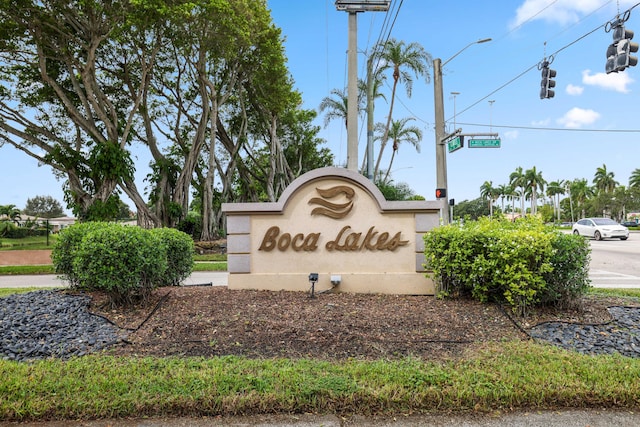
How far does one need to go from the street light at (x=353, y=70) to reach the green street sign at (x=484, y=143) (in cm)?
804

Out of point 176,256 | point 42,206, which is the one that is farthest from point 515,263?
point 42,206

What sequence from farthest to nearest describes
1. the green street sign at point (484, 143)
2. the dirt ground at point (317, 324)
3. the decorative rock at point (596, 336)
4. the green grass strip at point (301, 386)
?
the green street sign at point (484, 143), the decorative rock at point (596, 336), the dirt ground at point (317, 324), the green grass strip at point (301, 386)

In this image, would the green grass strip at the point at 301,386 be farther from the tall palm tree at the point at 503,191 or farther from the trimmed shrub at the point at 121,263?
the tall palm tree at the point at 503,191

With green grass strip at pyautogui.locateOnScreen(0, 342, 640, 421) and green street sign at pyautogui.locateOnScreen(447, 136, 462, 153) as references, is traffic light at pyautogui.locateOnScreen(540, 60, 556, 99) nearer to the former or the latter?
green street sign at pyautogui.locateOnScreen(447, 136, 462, 153)

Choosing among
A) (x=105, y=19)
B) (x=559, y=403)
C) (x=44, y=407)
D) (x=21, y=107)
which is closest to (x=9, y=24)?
(x=105, y=19)

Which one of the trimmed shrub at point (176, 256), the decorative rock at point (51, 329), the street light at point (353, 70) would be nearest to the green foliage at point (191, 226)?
the street light at point (353, 70)

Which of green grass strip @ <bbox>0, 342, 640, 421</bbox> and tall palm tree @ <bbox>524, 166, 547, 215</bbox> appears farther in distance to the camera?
tall palm tree @ <bbox>524, 166, 547, 215</bbox>

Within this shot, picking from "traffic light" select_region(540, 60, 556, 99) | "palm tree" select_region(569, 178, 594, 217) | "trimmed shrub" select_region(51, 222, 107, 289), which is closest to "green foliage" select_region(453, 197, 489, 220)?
"palm tree" select_region(569, 178, 594, 217)

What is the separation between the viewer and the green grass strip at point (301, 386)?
3250 millimetres

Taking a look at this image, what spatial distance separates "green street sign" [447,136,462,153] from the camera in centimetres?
1611

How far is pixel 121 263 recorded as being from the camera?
5.62m

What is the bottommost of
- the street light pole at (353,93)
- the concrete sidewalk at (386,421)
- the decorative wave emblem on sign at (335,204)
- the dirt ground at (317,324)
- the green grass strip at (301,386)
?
the concrete sidewalk at (386,421)

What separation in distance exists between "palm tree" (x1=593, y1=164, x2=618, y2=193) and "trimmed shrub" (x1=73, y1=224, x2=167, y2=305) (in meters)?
92.4

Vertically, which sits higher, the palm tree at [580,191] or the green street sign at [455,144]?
the palm tree at [580,191]
